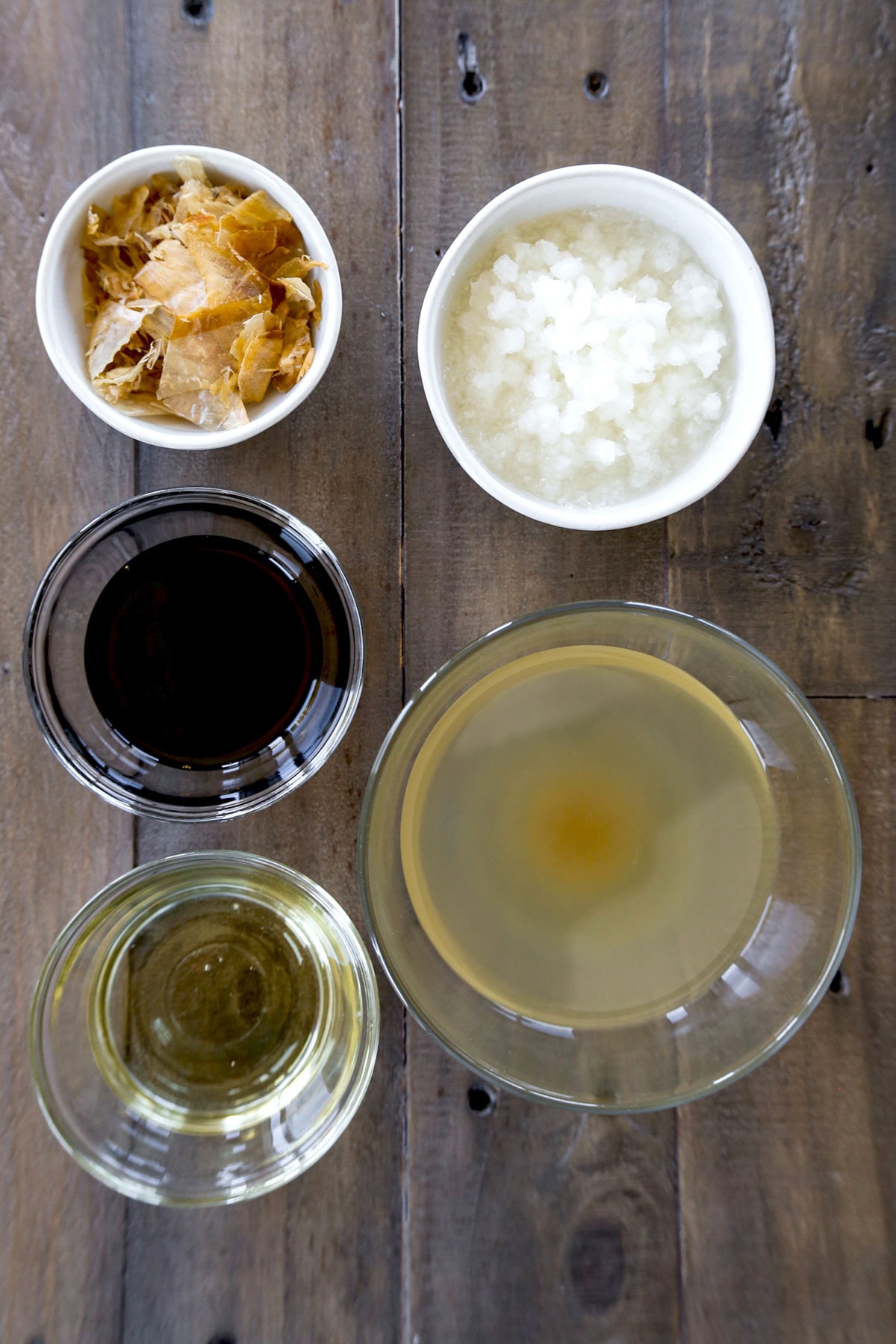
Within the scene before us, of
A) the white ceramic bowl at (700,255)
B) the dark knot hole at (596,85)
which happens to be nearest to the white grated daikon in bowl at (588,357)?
the white ceramic bowl at (700,255)

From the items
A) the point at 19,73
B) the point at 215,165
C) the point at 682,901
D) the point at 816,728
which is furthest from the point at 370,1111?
the point at 19,73

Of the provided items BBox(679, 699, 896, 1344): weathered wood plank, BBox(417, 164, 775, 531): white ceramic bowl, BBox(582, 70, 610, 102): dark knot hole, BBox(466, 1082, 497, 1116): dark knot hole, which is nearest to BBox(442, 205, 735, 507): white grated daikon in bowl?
BBox(417, 164, 775, 531): white ceramic bowl

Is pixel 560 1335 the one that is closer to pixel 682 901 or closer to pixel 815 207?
pixel 682 901

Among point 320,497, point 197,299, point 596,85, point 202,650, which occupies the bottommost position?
point 202,650

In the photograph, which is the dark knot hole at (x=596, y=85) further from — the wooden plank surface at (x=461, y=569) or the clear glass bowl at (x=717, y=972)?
the clear glass bowl at (x=717, y=972)

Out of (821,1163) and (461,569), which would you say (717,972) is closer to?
(821,1163)

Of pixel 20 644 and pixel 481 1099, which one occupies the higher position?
pixel 20 644

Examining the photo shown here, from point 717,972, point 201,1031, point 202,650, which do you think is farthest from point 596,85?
point 201,1031
